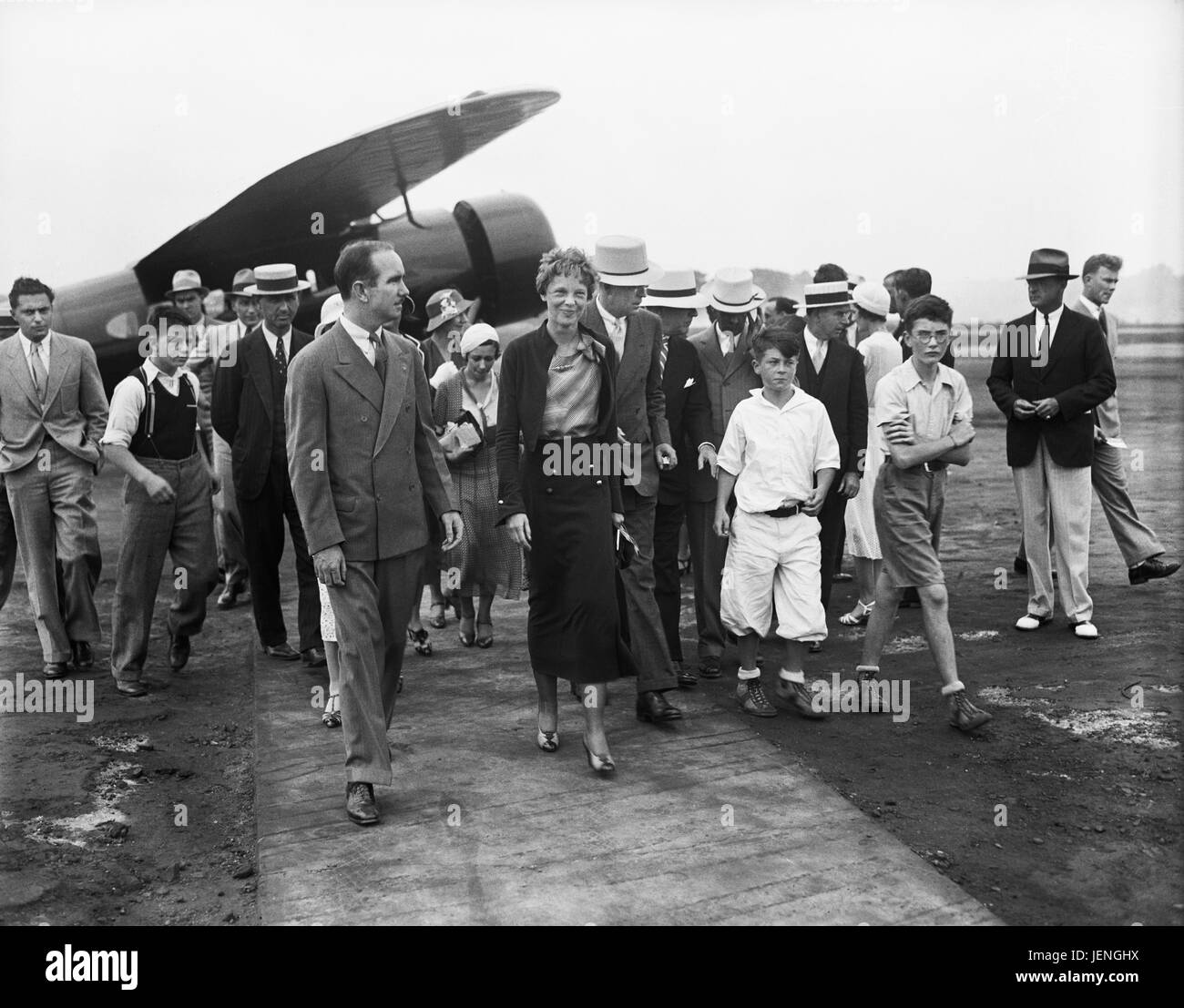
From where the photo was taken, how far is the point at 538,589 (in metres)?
4.86

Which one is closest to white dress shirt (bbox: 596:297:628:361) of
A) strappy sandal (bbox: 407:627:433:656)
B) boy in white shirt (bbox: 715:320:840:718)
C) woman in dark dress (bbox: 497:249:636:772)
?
woman in dark dress (bbox: 497:249:636:772)

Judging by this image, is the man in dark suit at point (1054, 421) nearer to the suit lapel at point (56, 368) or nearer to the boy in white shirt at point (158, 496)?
the boy in white shirt at point (158, 496)

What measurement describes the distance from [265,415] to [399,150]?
552 cm

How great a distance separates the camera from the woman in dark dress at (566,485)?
4.74m

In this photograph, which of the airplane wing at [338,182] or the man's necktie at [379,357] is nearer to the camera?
the man's necktie at [379,357]

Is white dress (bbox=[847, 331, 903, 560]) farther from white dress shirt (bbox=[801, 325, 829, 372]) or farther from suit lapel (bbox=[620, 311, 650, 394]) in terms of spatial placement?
suit lapel (bbox=[620, 311, 650, 394])

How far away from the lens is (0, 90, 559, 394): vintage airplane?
10.9 metres

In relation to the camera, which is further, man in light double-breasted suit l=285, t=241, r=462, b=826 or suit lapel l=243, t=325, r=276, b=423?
suit lapel l=243, t=325, r=276, b=423

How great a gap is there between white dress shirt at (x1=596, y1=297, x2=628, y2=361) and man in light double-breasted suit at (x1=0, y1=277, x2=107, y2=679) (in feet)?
8.88

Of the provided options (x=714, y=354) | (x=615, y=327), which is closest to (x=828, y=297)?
(x=714, y=354)

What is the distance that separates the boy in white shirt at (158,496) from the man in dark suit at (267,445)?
0.21 metres

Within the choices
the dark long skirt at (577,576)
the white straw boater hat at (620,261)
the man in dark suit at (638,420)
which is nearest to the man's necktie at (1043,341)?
the man in dark suit at (638,420)
